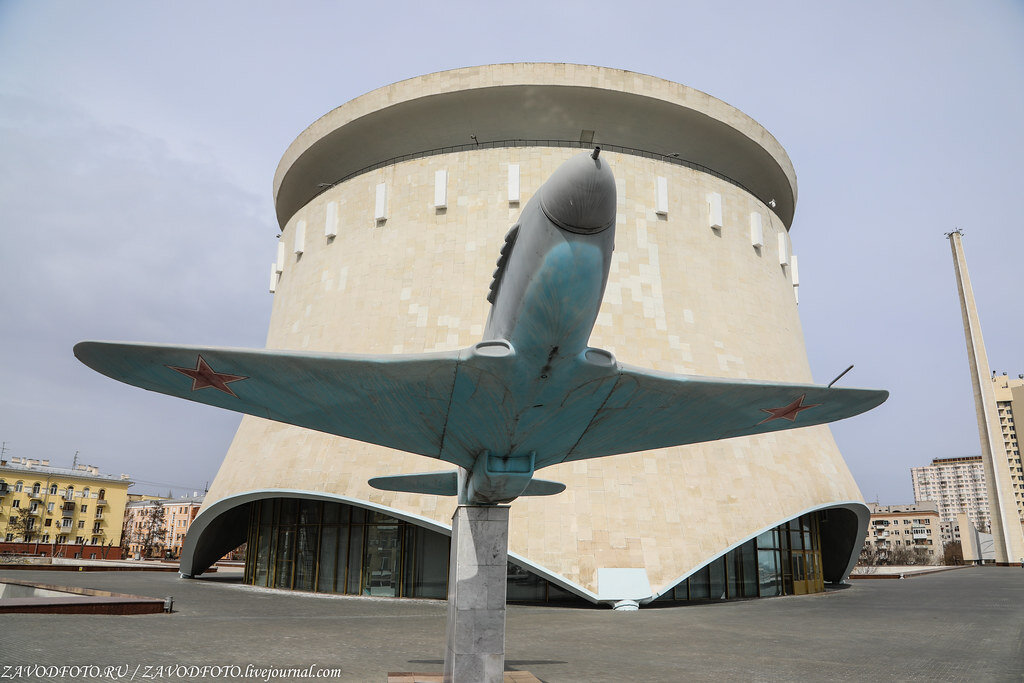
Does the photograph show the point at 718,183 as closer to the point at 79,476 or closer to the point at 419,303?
the point at 419,303

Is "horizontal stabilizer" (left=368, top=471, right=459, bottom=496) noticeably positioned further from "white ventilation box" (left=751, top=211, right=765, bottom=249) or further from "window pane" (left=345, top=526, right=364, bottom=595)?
"white ventilation box" (left=751, top=211, right=765, bottom=249)

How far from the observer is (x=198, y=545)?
2539cm

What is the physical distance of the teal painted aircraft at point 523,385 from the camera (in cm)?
510

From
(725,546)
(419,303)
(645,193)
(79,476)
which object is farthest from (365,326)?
(79,476)

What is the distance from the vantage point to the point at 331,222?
25.9 metres

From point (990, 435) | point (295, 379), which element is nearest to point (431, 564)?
point (295, 379)

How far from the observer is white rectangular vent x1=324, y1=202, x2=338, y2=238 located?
84.4 ft

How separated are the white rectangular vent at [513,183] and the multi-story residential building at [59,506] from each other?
215 ft

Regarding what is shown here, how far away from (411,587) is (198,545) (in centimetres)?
988

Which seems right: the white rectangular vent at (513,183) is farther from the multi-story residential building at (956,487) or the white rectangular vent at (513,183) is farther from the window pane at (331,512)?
the multi-story residential building at (956,487)

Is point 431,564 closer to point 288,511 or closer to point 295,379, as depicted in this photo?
point 288,511

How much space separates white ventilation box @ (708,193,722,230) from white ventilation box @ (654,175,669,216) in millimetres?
1977

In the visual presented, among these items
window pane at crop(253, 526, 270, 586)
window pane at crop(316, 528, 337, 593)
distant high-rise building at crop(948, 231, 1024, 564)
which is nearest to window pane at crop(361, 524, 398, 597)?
window pane at crop(316, 528, 337, 593)

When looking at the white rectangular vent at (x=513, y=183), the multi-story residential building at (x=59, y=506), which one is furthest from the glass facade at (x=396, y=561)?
the multi-story residential building at (x=59, y=506)
